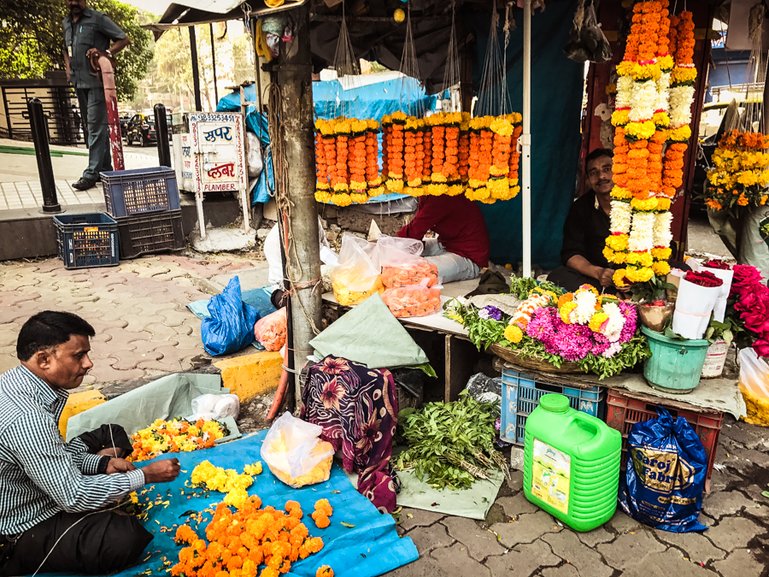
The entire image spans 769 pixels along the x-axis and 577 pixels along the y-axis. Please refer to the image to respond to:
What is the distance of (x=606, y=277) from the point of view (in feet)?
14.8

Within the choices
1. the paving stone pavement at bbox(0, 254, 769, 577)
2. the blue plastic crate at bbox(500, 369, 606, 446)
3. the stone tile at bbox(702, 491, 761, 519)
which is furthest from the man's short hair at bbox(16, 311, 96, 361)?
the stone tile at bbox(702, 491, 761, 519)

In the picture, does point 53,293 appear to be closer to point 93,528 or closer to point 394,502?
point 93,528

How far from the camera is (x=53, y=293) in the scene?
21.4 feet

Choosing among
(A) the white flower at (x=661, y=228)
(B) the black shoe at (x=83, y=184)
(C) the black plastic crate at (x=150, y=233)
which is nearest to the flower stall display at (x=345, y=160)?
(A) the white flower at (x=661, y=228)

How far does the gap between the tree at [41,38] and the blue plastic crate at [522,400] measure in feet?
53.9

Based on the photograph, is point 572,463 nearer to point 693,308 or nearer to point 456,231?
point 693,308

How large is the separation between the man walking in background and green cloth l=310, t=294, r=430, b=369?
659cm

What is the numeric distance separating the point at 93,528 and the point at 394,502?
5.22 ft

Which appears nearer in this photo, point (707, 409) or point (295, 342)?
point (707, 409)

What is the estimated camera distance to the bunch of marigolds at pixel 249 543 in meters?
2.75

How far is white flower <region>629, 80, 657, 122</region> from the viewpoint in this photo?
3449mm

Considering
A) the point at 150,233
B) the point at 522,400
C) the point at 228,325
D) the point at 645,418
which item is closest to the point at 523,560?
the point at 522,400

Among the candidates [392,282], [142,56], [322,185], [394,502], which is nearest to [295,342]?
[392,282]

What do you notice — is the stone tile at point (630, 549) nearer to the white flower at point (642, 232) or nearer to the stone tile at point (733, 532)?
the stone tile at point (733, 532)
